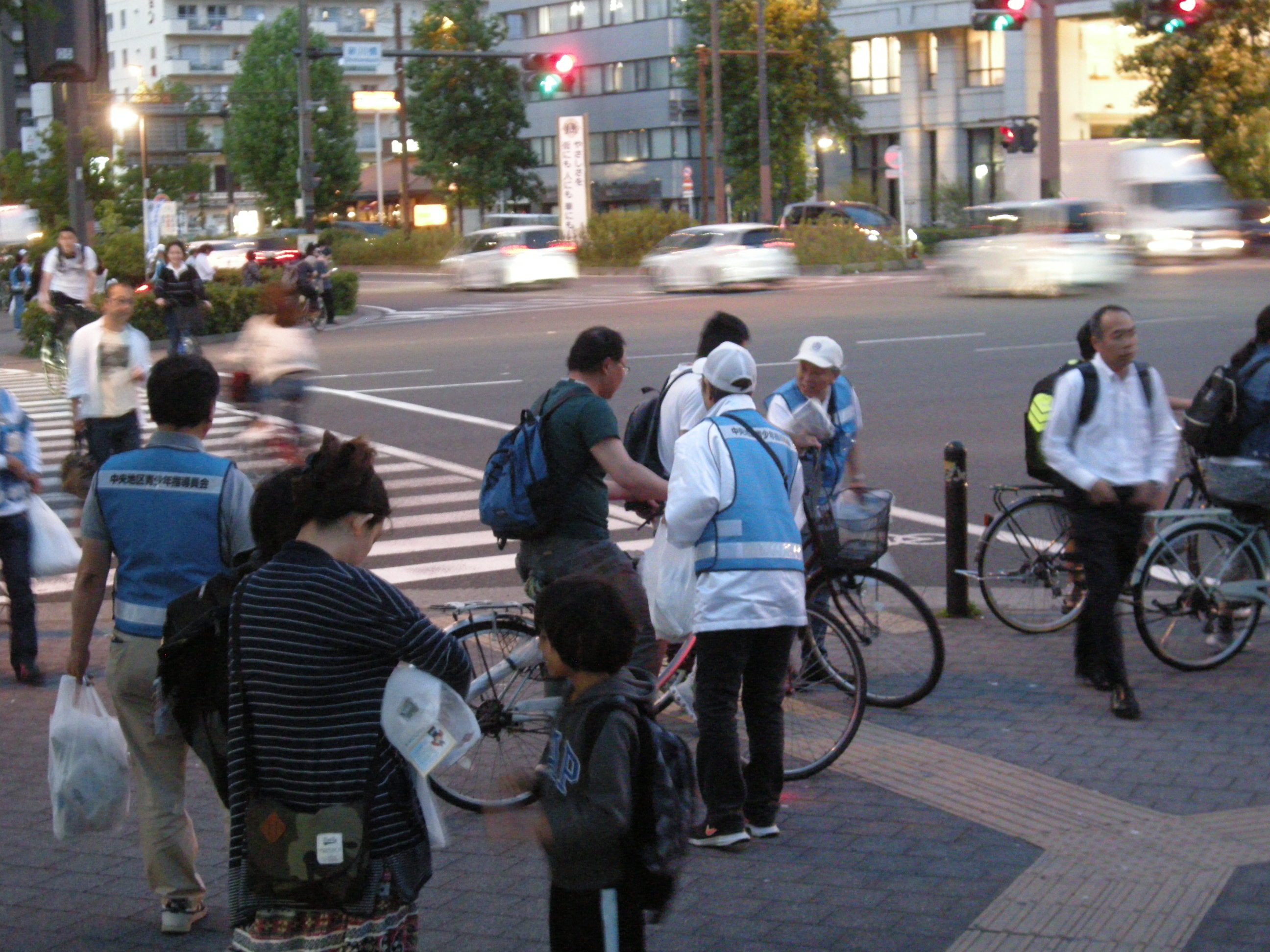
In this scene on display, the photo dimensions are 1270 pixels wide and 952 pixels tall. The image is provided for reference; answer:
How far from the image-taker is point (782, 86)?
61000mm

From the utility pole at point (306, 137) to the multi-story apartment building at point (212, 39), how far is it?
68747 millimetres

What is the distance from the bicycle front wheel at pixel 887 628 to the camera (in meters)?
6.69

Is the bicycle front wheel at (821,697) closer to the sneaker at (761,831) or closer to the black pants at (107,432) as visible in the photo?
the sneaker at (761,831)

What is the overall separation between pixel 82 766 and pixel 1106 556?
4389 millimetres

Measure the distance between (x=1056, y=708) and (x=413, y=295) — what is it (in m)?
38.0

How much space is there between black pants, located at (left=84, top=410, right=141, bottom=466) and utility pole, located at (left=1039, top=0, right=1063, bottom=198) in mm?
22295

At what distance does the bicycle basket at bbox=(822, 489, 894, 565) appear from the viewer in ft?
21.8

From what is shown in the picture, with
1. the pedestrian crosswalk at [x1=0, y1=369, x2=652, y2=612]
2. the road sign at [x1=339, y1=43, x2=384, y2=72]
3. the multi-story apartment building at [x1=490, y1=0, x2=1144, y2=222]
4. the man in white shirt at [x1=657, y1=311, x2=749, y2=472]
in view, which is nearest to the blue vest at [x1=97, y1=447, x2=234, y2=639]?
the man in white shirt at [x1=657, y1=311, x2=749, y2=472]

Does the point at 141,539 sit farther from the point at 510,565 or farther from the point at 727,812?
the point at 510,565

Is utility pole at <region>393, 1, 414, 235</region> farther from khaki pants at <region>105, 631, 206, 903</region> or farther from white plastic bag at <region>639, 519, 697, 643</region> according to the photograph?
khaki pants at <region>105, 631, 206, 903</region>

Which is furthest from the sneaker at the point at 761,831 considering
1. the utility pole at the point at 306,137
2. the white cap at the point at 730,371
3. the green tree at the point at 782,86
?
the green tree at the point at 782,86

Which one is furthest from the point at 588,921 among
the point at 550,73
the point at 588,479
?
the point at 550,73

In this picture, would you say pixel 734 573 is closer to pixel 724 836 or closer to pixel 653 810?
pixel 724 836

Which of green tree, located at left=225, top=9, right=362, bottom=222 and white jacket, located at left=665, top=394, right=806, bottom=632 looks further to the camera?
green tree, located at left=225, top=9, right=362, bottom=222
